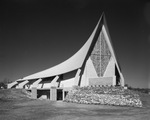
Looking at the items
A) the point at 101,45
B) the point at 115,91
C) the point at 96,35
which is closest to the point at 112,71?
the point at 101,45

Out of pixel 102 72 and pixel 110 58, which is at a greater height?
pixel 110 58

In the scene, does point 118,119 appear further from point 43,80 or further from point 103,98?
point 43,80

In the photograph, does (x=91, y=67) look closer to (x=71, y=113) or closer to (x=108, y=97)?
(x=108, y=97)

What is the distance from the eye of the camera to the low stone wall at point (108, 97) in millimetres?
11069

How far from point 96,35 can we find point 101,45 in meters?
1.33

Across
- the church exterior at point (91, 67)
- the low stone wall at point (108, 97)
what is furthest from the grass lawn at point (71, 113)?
the church exterior at point (91, 67)

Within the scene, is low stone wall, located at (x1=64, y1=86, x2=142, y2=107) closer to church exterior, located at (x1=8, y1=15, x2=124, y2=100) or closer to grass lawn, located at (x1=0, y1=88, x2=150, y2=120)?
grass lawn, located at (x1=0, y1=88, x2=150, y2=120)

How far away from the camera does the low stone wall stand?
11069 millimetres

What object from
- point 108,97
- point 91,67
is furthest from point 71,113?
point 91,67

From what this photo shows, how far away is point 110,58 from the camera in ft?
66.5

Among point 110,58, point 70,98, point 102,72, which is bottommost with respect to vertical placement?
point 70,98

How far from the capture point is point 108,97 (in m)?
12.0

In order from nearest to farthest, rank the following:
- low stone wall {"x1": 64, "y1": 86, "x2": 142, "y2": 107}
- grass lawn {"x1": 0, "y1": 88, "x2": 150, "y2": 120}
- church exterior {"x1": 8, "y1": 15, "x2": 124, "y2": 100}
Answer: grass lawn {"x1": 0, "y1": 88, "x2": 150, "y2": 120}, low stone wall {"x1": 64, "y1": 86, "x2": 142, "y2": 107}, church exterior {"x1": 8, "y1": 15, "x2": 124, "y2": 100}

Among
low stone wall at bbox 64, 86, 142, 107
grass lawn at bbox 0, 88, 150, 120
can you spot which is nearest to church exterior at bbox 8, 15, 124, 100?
low stone wall at bbox 64, 86, 142, 107
